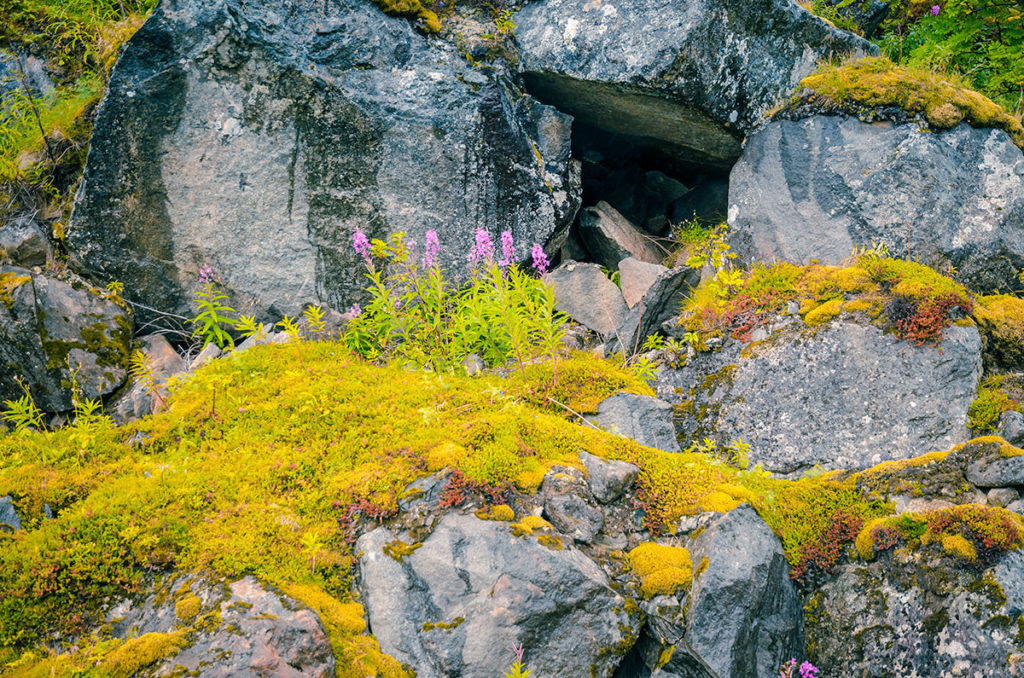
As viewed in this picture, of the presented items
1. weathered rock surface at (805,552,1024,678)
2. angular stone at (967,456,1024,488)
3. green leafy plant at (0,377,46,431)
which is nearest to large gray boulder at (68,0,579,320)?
green leafy plant at (0,377,46,431)

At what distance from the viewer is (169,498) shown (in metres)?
4.97

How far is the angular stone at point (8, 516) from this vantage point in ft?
15.4

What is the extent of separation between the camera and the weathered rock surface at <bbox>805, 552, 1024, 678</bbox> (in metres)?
3.91

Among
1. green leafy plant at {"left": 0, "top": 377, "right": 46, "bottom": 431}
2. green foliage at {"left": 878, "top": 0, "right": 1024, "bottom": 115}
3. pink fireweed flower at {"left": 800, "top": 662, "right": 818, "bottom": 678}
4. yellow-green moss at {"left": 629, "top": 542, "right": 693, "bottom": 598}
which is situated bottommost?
pink fireweed flower at {"left": 800, "top": 662, "right": 818, "bottom": 678}

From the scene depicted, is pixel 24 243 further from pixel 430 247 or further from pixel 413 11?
pixel 413 11

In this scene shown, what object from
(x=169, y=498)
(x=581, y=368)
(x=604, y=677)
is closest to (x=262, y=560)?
(x=169, y=498)

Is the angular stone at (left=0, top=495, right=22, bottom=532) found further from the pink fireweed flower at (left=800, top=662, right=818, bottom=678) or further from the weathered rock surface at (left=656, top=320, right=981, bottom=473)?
the weathered rock surface at (left=656, top=320, right=981, bottom=473)

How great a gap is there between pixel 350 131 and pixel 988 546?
25.6ft

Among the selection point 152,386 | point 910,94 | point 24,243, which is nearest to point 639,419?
point 152,386

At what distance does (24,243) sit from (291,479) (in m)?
5.37

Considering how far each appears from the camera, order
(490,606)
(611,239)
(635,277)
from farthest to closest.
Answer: (611,239) < (635,277) < (490,606)

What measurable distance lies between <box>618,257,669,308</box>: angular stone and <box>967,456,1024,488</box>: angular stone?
434 centimetres

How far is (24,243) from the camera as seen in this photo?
794cm

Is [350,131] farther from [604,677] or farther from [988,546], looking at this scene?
[988,546]
